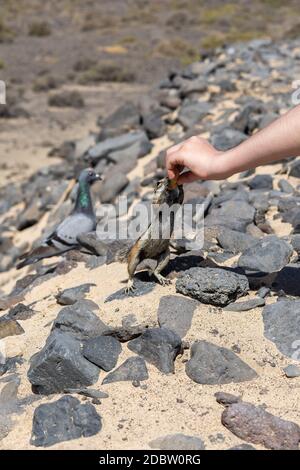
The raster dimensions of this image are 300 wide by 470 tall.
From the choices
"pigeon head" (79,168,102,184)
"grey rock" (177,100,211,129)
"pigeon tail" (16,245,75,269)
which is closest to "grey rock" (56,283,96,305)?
"pigeon tail" (16,245,75,269)

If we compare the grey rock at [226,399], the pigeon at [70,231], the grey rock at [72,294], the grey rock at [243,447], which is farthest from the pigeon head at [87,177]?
the grey rock at [243,447]

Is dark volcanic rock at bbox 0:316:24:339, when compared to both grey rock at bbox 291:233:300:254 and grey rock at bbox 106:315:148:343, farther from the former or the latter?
grey rock at bbox 291:233:300:254

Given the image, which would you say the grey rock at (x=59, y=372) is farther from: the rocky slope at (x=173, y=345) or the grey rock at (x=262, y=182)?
the grey rock at (x=262, y=182)

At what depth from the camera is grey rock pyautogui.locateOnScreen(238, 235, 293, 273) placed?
152 inches

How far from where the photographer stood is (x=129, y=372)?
3.08m

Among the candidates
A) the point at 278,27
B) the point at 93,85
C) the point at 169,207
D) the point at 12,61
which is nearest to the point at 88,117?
the point at 93,85

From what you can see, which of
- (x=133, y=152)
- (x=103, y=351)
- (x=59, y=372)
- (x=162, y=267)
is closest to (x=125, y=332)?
(x=103, y=351)

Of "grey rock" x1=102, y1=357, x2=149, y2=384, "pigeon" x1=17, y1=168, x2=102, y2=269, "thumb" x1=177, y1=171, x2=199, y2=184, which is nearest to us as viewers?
"grey rock" x1=102, y1=357, x2=149, y2=384

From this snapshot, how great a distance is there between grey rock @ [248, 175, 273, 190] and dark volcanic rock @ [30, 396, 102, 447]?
3.60m

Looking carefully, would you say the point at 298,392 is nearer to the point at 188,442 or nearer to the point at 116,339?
the point at 188,442

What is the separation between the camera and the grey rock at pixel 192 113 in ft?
31.9

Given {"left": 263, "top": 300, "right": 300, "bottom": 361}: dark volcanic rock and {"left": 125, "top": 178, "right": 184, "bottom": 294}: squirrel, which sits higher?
{"left": 125, "top": 178, "right": 184, "bottom": 294}: squirrel

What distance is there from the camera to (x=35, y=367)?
309 cm

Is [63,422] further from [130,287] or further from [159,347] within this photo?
[130,287]
